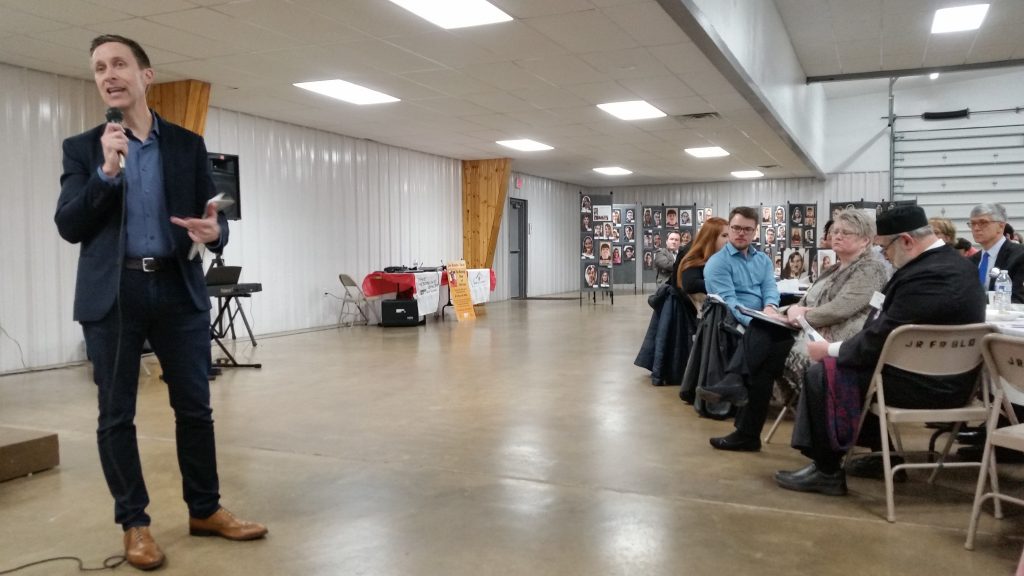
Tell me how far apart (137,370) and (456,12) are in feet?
13.0

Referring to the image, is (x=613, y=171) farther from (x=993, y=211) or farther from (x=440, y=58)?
(x=993, y=211)

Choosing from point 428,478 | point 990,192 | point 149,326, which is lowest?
point 428,478

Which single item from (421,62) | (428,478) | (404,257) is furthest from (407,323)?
(428,478)

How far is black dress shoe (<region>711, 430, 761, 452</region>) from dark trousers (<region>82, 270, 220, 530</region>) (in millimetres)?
2590

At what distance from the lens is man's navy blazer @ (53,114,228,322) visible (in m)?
2.34

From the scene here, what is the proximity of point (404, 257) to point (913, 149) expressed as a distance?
432 inches

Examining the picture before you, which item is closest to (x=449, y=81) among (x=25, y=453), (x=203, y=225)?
(x=25, y=453)

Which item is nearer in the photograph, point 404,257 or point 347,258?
point 347,258

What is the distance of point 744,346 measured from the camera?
3.83 m

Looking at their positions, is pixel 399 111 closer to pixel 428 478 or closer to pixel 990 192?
pixel 428 478

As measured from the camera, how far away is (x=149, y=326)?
249cm

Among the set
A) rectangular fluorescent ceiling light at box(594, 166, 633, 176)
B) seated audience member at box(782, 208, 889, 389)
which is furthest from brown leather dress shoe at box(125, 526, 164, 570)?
rectangular fluorescent ceiling light at box(594, 166, 633, 176)

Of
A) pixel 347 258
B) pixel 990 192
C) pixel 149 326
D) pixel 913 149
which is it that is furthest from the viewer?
pixel 913 149

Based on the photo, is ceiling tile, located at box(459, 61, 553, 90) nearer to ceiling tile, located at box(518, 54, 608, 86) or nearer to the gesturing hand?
ceiling tile, located at box(518, 54, 608, 86)
